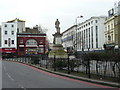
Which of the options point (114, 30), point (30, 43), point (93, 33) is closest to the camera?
point (114, 30)

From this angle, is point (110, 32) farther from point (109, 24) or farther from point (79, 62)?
point (79, 62)

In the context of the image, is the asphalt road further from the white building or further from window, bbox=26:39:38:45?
the white building

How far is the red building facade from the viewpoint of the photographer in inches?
2997

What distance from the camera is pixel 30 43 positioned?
77312 millimetres

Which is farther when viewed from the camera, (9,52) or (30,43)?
(30,43)

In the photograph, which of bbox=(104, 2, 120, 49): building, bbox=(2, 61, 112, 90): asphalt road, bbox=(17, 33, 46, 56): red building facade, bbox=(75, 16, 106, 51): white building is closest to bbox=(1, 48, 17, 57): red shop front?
bbox=(17, 33, 46, 56): red building facade

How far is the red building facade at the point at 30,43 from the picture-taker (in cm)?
7612

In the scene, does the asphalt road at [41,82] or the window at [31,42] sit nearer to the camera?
the asphalt road at [41,82]

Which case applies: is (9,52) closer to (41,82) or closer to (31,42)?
(31,42)

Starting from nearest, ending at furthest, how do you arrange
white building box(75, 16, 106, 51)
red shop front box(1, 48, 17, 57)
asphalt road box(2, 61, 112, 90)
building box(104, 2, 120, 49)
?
asphalt road box(2, 61, 112, 90), building box(104, 2, 120, 49), red shop front box(1, 48, 17, 57), white building box(75, 16, 106, 51)

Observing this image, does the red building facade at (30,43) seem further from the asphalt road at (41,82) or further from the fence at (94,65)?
the asphalt road at (41,82)

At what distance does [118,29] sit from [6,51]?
36.9 meters

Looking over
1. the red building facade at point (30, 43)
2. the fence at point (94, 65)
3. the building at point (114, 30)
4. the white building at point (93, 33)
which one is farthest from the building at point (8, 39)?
the fence at point (94, 65)

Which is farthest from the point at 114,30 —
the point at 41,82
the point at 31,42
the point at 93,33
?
the point at 41,82
